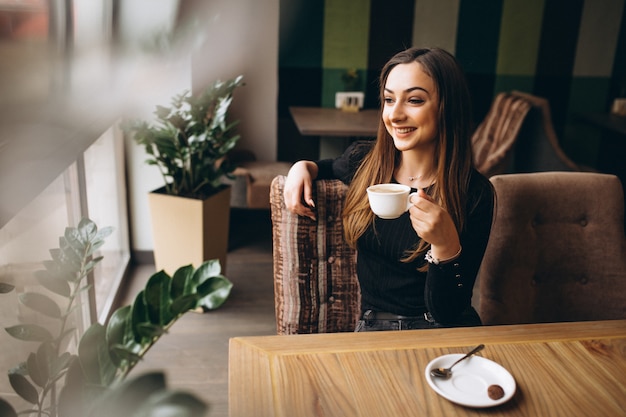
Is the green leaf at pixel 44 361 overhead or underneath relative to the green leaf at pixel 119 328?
underneath

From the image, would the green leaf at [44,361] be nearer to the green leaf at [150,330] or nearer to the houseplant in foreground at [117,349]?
the houseplant in foreground at [117,349]

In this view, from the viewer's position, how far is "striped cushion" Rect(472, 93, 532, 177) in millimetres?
3533

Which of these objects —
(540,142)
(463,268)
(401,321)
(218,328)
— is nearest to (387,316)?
(401,321)

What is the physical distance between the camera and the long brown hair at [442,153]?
4.57 ft

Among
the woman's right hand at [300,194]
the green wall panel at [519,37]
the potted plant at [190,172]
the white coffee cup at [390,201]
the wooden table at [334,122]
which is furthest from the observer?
the green wall panel at [519,37]

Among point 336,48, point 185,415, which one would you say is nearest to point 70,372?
point 185,415

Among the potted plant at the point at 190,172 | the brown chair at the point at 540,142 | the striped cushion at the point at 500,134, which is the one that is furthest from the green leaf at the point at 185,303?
the brown chair at the point at 540,142

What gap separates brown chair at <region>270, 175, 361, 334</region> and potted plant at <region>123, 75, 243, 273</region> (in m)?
1.21

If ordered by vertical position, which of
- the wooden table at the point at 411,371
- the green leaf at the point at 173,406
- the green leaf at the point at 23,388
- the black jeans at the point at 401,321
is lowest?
the black jeans at the point at 401,321

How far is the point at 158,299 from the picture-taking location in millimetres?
678

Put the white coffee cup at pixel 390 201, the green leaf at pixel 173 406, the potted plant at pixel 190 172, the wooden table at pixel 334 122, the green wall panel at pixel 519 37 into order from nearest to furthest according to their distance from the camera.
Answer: the green leaf at pixel 173 406
the white coffee cup at pixel 390 201
the potted plant at pixel 190 172
the wooden table at pixel 334 122
the green wall panel at pixel 519 37

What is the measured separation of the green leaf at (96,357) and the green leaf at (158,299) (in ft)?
0.19

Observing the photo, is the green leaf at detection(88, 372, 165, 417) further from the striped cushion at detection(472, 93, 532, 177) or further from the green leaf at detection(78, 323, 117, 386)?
the striped cushion at detection(472, 93, 532, 177)

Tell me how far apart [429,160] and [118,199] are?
2.10m
